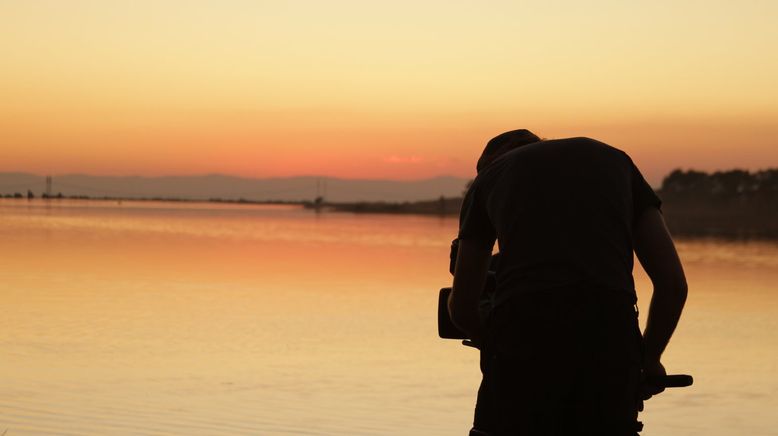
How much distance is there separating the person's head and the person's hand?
27.4 inches

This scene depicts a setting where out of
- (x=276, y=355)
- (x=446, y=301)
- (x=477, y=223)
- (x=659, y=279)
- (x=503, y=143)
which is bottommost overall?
(x=276, y=355)

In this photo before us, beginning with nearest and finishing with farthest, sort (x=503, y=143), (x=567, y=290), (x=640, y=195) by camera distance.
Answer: (x=567, y=290)
(x=640, y=195)
(x=503, y=143)

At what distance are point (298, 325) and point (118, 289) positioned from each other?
6614 millimetres

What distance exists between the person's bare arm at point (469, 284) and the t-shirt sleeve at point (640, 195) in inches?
16.0

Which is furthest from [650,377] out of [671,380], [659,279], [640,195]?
[640,195]

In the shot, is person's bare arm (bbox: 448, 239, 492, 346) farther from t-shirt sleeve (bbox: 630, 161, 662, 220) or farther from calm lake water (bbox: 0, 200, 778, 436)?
calm lake water (bbox: 0, 200, 778, 436)

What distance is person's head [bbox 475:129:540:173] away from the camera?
10.3ft

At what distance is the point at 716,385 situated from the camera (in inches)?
464

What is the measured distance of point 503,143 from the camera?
124 inches

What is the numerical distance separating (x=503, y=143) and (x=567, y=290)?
533 mm

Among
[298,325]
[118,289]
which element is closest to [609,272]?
[298,325]

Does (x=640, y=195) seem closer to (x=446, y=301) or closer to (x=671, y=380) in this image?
(x=671, y=380)

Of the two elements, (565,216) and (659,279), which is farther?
(659,279)

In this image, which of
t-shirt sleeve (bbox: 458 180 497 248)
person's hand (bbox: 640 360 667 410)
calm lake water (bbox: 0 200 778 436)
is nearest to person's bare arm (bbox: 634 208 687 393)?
person's hand (bbox: 640 360 667 410)
